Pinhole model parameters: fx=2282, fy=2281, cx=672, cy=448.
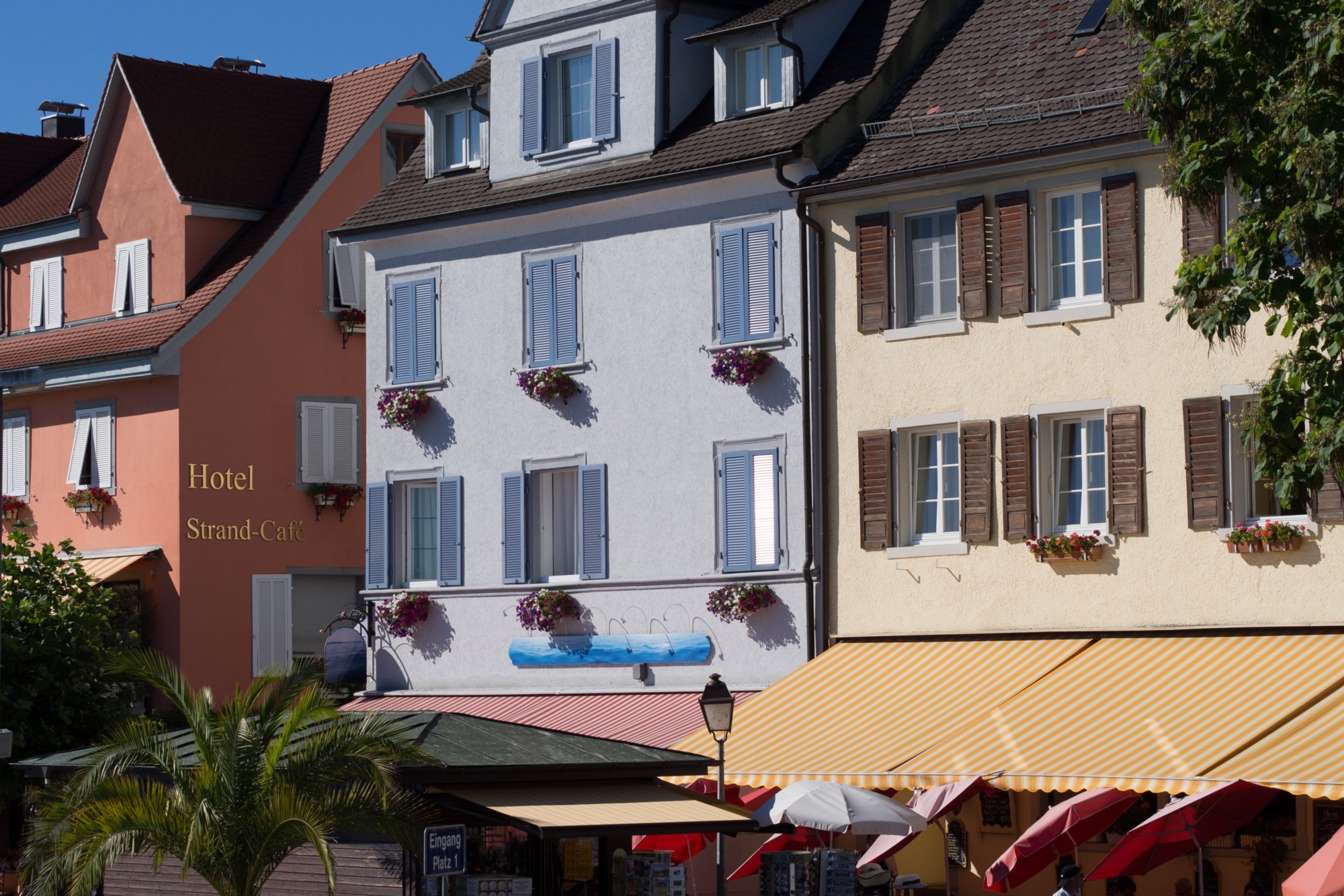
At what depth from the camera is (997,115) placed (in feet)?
90.9

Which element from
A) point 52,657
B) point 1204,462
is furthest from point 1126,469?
point 52,657

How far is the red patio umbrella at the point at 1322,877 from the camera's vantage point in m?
17.8

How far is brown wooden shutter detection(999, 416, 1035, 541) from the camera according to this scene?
87.6 feet

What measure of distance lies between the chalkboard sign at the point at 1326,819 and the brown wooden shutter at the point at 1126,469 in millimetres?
3580

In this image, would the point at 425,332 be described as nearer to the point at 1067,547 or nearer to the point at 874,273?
the point at 874,273

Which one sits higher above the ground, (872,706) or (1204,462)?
(1204,462)

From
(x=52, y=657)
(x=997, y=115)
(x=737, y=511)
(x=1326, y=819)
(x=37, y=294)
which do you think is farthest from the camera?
(x=37, y=294)

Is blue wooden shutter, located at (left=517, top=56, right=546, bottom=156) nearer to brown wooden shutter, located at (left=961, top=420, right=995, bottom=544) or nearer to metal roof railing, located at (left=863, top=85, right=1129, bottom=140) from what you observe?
metal roof railing, located at (left=863, top=85, right=1129, bottom=140)

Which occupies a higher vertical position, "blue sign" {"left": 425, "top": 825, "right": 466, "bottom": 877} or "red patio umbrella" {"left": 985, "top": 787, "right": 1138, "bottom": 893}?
"blue sign" {"left": 425, "top": 825, "right": 466, "bottom": 877}

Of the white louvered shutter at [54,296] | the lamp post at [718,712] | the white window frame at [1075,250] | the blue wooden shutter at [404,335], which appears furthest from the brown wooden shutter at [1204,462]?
the white louvered shutter at [54,296]

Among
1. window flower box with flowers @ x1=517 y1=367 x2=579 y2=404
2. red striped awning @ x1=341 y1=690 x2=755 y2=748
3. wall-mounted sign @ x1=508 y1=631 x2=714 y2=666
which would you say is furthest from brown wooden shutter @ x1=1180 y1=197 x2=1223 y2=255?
window flower box with flowers @ x1=517 y1=367 x2=579 y2=404

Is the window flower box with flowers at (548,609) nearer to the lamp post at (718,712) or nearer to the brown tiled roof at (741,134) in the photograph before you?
the brown tiled roof at (741,134)

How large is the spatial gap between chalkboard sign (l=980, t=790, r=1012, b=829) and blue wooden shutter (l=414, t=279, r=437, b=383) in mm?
10343

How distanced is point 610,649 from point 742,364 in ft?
14.5
